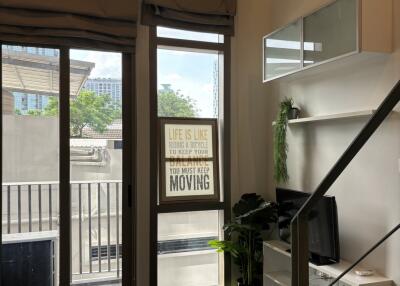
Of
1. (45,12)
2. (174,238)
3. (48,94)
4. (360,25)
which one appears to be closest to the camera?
(360,25)

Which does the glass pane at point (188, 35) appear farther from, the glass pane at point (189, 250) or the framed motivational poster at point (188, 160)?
the glass pane at point (189, 250)

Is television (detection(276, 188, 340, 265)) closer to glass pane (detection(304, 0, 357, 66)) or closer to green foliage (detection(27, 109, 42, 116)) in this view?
glass pane (detection(304, 0, 357, 66))

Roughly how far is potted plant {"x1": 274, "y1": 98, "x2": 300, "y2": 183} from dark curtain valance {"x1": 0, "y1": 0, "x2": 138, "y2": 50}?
138cm

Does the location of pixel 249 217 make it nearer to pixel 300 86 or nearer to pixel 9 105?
pixel 300 86

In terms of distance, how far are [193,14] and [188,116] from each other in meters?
0.90

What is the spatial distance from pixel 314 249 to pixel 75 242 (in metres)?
1.93

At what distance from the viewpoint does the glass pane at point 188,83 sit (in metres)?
3.42

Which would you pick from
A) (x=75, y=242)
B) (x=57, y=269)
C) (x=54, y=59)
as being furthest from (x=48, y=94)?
(x=57, y=269)

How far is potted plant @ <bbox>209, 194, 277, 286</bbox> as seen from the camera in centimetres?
319

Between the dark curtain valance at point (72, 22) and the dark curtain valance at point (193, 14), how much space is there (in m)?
0.16

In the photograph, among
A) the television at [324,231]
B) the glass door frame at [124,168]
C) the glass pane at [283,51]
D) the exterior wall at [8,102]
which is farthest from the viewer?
the glass door frame at [124,168]

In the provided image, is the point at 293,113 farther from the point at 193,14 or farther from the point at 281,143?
the point at 193,14

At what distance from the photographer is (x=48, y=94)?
3.11 m

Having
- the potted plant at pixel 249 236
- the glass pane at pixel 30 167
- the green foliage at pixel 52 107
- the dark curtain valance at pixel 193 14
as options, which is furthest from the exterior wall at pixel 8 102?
the potted plant at pixel 249 236
